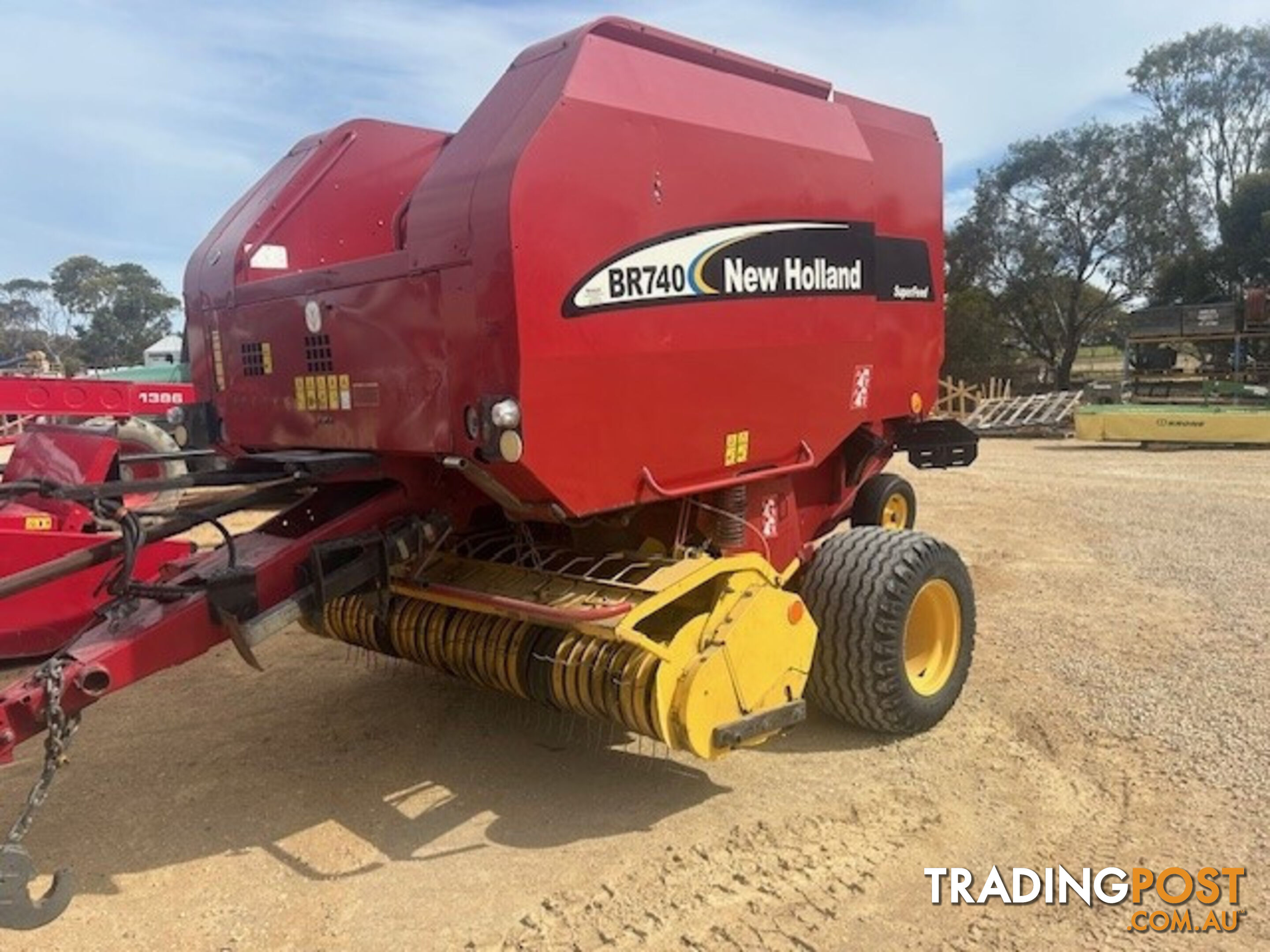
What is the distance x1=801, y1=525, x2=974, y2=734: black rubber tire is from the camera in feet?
13.0

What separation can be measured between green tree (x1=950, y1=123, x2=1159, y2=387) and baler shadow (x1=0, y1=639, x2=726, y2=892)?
3203cm

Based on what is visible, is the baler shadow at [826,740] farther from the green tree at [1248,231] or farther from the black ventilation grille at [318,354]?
the green tree at [1248,231]

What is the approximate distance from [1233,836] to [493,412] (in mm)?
2766

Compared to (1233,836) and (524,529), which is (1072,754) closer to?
(1233,836)

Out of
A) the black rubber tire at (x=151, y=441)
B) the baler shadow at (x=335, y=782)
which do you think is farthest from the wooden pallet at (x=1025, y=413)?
the baler shadow at (x=335, y=782)

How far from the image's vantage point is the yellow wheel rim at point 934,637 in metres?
4.34

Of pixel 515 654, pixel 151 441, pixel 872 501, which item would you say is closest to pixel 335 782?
pixel 515 654

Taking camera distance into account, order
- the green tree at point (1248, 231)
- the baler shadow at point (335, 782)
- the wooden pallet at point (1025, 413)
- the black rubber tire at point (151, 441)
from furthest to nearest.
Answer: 1. the green tree at point (1248, 231)
2. the wooden pallet at point (1025, 413)
3. the black rubber tire at point (151, 441)
4. the baler shadow at point (335, 782)

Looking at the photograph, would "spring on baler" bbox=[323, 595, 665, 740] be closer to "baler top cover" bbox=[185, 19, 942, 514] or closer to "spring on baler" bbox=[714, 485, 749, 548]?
"baler top cover" bbox=[185, 19, 942, 514]

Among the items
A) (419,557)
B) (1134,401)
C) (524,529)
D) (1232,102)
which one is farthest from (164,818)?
(1232,102)

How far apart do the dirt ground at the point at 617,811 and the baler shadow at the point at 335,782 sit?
0.04 feet

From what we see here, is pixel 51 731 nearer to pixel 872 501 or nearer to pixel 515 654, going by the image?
pixel 515 654

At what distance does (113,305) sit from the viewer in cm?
5922

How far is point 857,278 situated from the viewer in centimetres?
427
